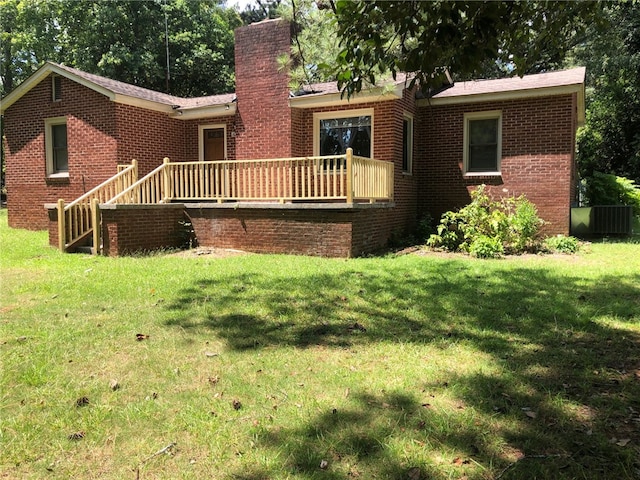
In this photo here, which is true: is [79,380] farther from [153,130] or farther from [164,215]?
[153,130]

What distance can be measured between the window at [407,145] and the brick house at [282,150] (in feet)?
0.19

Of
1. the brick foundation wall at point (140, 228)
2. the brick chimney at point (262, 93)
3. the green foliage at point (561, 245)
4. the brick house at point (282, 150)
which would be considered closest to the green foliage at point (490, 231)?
the green foliage at point (561, 245)

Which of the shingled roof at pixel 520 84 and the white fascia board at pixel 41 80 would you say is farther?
the white fascia board at pixel 41 80

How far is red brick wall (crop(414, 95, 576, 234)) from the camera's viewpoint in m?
11.6

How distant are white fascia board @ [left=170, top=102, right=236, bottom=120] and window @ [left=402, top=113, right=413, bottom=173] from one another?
15.5ft

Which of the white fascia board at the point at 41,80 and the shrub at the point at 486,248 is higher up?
the white fascia board at the point at 41,80

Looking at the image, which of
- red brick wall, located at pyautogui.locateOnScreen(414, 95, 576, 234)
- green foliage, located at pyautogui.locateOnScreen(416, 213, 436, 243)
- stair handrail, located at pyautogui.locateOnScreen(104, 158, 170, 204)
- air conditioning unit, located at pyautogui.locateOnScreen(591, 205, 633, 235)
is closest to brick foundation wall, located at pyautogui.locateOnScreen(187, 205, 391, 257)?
stair handrail, located at pyautogui.locateOnScreen(104, 158, 170, 204)

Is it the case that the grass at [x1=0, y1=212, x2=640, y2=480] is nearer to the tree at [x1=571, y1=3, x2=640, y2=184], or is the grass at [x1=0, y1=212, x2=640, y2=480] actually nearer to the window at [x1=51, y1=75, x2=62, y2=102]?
the window at [x1=51, y1=75, x2=62, y2=102]

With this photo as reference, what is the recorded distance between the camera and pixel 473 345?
4367mm

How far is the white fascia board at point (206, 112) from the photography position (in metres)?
13.5

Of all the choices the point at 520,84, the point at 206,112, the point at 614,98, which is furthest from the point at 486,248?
the point at 614,98

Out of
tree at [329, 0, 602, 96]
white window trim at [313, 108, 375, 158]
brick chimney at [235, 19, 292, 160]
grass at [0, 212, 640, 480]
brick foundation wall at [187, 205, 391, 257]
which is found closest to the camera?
grass at [0, 212, 640, 480]

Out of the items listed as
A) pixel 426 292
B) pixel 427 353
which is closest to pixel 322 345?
pixel 427 353

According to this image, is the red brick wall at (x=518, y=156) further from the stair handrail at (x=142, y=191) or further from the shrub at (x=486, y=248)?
the stair handrail at (x=142, y=191)
